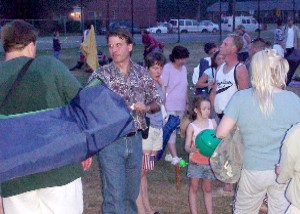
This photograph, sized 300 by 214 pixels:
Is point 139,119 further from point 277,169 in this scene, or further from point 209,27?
point 209,27

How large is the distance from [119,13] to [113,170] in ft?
137

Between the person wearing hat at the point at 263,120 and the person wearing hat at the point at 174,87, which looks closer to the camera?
the person wearing hat at the point at 263,120

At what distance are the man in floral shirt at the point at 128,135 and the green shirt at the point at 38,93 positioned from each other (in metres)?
1.28

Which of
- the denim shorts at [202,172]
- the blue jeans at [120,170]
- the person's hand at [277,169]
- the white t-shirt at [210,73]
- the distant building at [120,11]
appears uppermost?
the distant building at [120,11]

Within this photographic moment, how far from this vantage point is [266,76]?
4.10m

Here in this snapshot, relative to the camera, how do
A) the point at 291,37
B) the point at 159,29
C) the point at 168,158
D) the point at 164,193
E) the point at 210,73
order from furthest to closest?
1. the point at 159,29
2. the point at 291,37
3. the point at 168,158
4. the point at 210,73
5. the point at 164,193

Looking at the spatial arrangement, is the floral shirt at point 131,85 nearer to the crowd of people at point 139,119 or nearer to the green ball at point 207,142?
the crowd of people at point 139,119

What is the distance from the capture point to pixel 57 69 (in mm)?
3527

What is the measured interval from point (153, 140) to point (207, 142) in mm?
699

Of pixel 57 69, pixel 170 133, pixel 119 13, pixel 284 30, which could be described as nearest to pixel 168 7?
pixel 119 13

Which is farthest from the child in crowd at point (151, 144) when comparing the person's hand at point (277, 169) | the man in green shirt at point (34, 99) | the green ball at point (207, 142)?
the man in green shirt at point (34, 99)

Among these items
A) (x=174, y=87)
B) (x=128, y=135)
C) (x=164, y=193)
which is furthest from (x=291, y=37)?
(x=128, y=135)

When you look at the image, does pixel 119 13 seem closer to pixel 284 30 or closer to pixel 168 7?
pixel 168 7

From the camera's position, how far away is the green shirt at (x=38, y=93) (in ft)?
11.2
